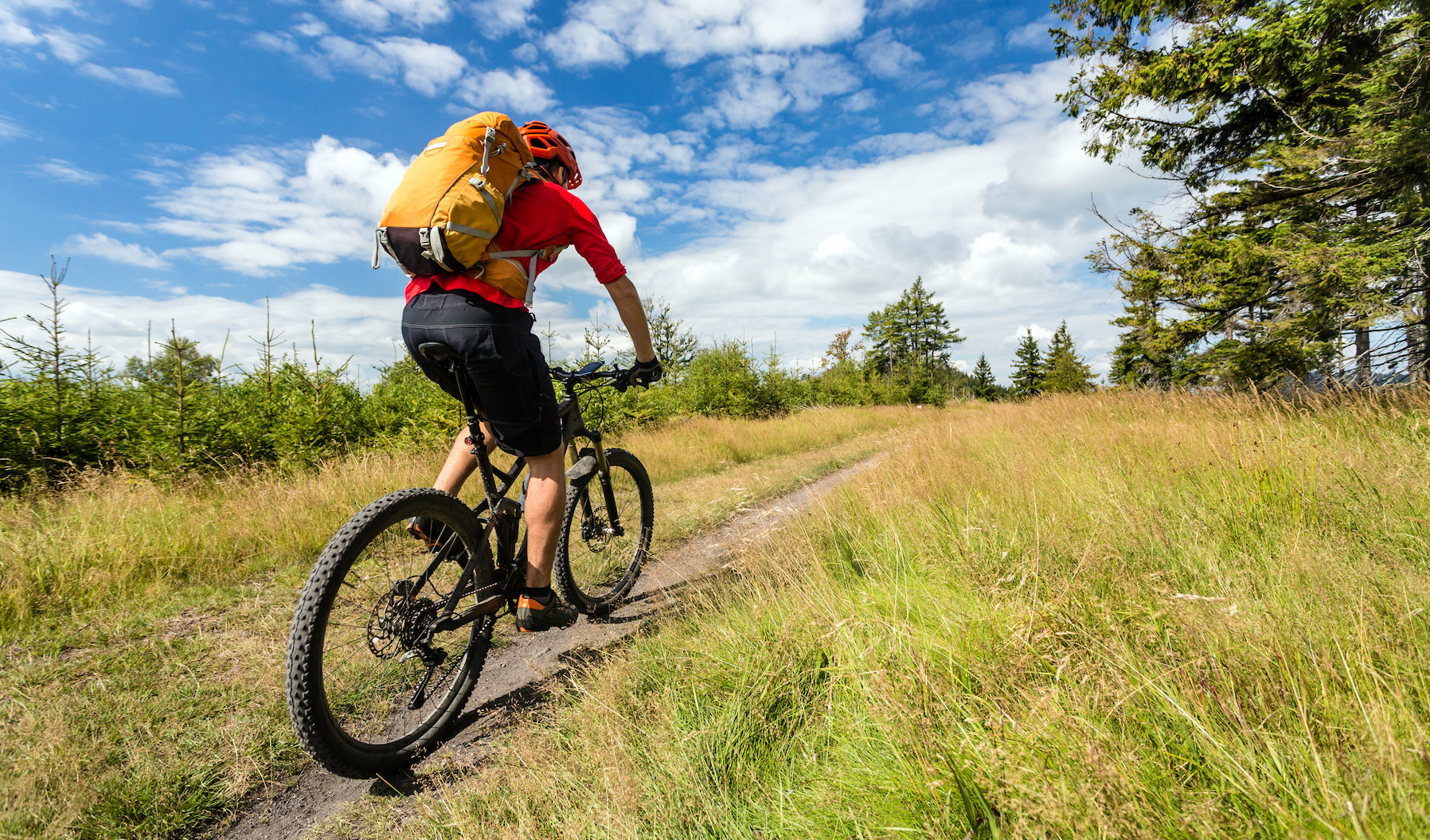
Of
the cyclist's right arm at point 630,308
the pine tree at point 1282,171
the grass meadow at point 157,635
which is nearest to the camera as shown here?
the grass meadow at point 157,635

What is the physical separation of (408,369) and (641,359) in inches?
377

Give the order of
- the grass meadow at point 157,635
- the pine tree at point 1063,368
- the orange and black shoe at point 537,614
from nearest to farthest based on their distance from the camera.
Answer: the grass meadow at point 157,635 < the orange and black shoe at point 537,614 < the pine tree at point 1063,368

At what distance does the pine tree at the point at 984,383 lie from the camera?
187ft

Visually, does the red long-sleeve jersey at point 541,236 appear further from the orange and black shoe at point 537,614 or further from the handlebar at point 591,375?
the orange and black shoe at point 537,614

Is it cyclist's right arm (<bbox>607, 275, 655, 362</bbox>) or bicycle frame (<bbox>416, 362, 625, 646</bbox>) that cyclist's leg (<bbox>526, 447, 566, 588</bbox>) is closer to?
bicycle frame (<bbox>416, 362, 625, 646</bbox>)

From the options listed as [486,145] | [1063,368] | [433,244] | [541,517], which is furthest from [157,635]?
[1063,368]

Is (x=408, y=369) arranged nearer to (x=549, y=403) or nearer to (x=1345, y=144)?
(x=549, y=403)

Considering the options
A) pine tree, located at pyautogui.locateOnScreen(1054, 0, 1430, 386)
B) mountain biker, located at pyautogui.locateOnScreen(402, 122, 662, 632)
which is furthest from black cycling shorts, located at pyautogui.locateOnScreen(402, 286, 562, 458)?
pine tree, located at pyautogui.locateOnScreen(1054, 0, 1430, 386)

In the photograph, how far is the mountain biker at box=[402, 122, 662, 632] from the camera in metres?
2.08

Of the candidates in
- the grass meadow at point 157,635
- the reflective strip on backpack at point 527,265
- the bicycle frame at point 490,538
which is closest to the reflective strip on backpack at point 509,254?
the reflective strip on backpack at point 527,265

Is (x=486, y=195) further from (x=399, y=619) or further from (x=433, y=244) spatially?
(x=399, y=619)

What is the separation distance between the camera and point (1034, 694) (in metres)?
1.43

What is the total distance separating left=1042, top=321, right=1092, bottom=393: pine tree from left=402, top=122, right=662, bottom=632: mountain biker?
43670 millimetres

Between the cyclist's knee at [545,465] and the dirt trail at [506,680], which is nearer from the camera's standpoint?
the dirt trail at [506,680]
